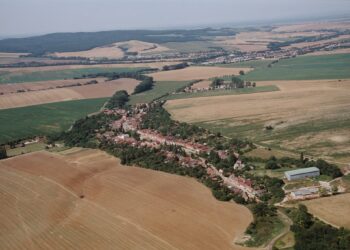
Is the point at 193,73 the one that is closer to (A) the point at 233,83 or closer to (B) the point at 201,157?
(A) the point at 233,83

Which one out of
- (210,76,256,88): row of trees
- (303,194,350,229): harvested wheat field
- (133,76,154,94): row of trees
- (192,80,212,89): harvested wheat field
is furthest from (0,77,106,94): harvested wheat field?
(303,194,350,229): harvested wheat field

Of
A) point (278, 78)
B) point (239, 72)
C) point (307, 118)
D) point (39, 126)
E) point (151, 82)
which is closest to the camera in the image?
point (307, 118)

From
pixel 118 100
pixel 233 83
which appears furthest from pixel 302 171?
pixel 233 83

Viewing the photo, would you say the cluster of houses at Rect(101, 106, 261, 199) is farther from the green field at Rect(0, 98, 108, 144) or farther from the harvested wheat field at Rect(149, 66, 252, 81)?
the harvested wheat field at Rect(149, 66, 252, 81)

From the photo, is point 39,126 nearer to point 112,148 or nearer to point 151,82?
point 112,148

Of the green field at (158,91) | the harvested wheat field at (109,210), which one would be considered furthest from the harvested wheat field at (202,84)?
the harvested wheat field at (109,210)

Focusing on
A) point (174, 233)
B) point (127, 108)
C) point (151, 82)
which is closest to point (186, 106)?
point (127, 108)
